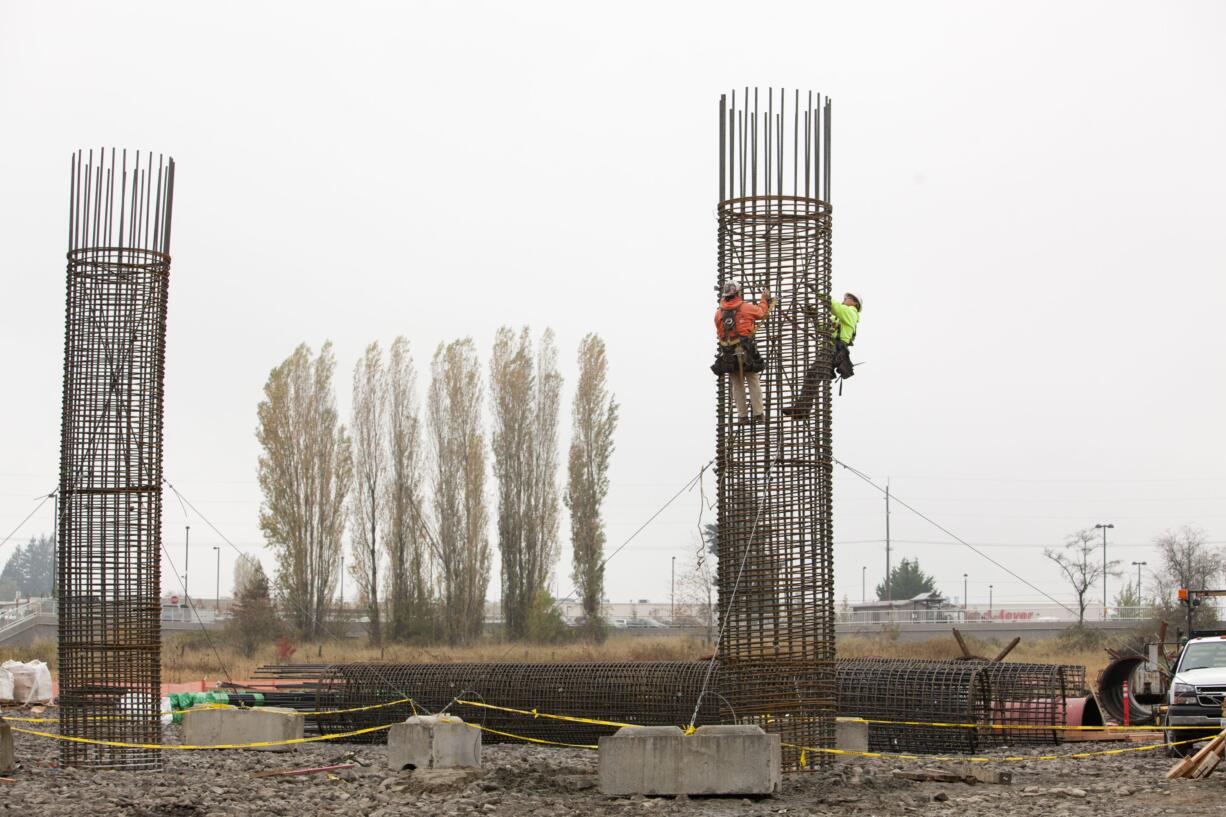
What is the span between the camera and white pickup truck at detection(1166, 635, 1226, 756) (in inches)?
732

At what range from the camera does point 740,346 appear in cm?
1642

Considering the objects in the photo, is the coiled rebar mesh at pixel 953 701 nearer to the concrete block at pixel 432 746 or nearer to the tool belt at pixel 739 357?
the concrete block at pixel 432 746

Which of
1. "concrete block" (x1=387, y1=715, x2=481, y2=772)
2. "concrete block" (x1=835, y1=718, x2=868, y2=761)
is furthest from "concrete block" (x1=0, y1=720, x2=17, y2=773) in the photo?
"concrete block" (x1=835, y1=718, x2=868, y2=761)

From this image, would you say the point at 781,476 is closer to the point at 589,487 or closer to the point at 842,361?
the point at 842,361

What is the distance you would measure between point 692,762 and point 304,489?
35.0 meters

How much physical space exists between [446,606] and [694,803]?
111 feet

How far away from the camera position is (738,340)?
16.5 m

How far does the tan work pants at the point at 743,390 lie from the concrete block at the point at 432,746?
16.5 feet

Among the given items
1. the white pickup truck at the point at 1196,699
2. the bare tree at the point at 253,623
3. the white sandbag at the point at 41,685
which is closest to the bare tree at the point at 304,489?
the bare tree at the point at 253,623

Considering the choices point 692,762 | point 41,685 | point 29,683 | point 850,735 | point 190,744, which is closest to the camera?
point 692,762

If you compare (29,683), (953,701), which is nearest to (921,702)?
(953,701)

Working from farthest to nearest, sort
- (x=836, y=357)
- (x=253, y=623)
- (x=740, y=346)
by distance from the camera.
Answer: (x=253, y=623), (x=836, y=357), (x=740, y=346)

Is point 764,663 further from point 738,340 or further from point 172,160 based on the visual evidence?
point 172,160

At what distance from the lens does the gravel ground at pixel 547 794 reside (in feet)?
48.2
